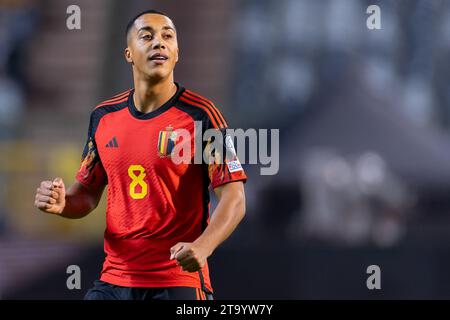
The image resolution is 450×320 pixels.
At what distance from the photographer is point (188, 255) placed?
408cm

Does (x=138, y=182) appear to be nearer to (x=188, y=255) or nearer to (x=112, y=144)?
(x=112, y=144)

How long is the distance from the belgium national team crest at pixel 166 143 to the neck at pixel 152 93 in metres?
0.17

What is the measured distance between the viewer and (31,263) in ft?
40.9

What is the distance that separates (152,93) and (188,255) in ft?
2.88

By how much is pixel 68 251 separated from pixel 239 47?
690cm

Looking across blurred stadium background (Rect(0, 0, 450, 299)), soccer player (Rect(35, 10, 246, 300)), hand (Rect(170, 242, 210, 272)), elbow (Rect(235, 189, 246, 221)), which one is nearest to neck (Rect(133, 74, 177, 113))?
soccer player (Rect(35, 10, 246, 300))

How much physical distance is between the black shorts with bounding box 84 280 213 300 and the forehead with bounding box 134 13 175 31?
1158 mm

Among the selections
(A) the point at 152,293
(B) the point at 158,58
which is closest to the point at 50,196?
(A) the point at 152,293

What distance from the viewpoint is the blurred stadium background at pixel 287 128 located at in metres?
8.95

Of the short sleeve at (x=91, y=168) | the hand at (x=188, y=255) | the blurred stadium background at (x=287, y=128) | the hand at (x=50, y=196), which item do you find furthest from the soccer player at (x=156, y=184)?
the blurred stadium background at (x=287, y=128)
